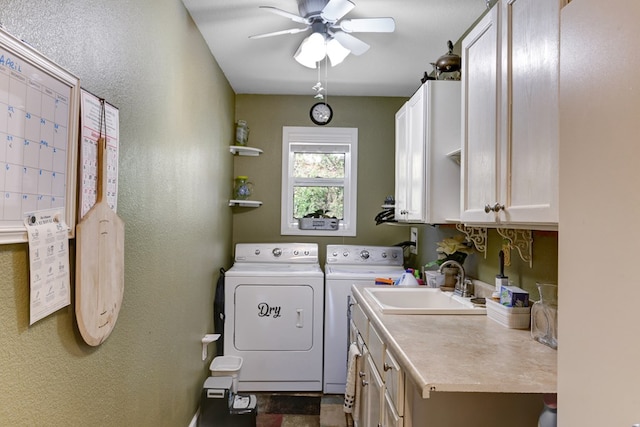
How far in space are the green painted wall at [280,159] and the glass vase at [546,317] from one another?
85.9 inches

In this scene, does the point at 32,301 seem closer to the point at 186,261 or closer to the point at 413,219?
the point at 186,261

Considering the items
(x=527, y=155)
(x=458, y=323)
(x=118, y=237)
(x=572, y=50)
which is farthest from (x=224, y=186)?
(x=572, y=50)

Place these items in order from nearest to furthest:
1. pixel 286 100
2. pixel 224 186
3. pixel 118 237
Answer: pixel 118 237, pixel 224 186, pixel 286 100

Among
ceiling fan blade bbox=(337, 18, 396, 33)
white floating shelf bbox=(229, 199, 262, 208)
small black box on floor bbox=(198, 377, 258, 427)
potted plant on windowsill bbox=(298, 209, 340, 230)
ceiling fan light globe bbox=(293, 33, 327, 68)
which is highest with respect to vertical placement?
ceiling fan blade bbox=(337, 18, 396, 33)

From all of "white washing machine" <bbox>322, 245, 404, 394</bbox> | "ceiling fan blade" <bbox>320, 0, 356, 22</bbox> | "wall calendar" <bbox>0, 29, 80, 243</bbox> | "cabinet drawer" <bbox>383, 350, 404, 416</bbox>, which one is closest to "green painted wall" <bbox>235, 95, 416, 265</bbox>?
"white washing machine" <bbox>322, 245, 404, 394</bbox>

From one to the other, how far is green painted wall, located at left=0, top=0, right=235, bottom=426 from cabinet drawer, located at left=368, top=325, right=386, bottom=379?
3.19 feet

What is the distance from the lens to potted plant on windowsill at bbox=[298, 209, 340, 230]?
3.57 m

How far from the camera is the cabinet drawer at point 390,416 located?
1.29 meters

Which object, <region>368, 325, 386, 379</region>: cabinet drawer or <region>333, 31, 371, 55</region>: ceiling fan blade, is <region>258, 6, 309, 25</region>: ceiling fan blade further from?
<region>368, 325, 386, 379</region>: cabinet drawer

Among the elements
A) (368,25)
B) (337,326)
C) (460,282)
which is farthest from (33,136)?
(337,326)

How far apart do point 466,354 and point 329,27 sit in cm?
178

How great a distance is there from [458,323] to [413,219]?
82cm

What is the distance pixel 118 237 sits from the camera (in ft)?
4.47

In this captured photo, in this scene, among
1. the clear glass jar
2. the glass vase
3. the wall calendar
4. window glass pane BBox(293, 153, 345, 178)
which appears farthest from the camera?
window glass pane BBox(293, 153, 345, 178)
